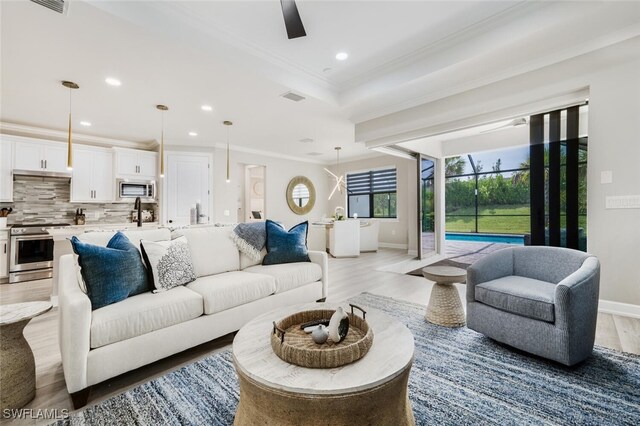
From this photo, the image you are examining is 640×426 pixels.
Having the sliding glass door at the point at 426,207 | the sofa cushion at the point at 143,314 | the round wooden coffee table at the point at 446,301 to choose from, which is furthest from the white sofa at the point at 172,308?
the sliding glass door at the point at 426,207

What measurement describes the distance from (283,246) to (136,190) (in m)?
4.22

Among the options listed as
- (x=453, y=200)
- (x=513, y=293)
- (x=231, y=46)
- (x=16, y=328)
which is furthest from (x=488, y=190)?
(x=16, y=328)

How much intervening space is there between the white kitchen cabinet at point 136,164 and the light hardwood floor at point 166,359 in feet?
7.49

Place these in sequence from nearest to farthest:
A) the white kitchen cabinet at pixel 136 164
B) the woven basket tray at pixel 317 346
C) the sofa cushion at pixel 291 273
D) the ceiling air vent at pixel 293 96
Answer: the woven basket tray at pixel 317 346 < the sofa cushion at pixel 291 273 < the ceiling air vent at pixel 293 96 < the white kitchen cabinet at pixel 136 164

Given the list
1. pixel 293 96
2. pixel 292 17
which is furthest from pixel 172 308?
pixel 293 96

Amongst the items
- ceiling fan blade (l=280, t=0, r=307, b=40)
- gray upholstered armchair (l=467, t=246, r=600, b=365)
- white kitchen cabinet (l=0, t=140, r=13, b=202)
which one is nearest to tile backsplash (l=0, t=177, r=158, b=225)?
white kitchen cabinet (l=0, t=140, r=13, b=202)

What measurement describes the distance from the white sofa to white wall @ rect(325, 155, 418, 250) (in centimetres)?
460

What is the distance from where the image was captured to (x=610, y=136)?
2.78m

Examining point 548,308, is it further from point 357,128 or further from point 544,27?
point 357,128

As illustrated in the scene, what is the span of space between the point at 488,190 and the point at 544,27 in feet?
27.9

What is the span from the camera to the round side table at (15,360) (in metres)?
1.49

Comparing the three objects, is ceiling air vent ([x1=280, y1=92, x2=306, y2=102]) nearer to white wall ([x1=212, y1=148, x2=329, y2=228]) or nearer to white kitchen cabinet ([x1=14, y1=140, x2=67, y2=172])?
white wall ([x1=212, y1=148, x2=329, y2=228])

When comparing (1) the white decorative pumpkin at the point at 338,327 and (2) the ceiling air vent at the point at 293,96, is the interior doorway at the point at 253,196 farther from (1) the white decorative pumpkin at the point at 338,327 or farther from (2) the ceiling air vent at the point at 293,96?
(1) the white decorative pumpkin at the point at 338,327

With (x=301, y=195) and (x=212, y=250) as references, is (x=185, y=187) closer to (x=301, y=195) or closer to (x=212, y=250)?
(x=301, y=195)
